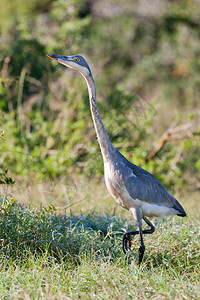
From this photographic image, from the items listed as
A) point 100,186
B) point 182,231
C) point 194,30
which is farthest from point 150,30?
point 182,231

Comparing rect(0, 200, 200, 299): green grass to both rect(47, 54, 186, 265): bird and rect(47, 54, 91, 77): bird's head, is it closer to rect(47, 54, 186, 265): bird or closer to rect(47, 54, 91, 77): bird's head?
rect(47, 54, 186, 265): bird

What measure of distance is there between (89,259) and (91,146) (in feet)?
11.5

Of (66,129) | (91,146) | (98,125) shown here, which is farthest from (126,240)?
(66,129)

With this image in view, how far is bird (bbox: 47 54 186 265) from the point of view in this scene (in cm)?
388

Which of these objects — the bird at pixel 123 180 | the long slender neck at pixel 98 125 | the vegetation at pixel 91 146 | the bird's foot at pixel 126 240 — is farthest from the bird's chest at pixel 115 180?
the vegetation at pixel 91 146

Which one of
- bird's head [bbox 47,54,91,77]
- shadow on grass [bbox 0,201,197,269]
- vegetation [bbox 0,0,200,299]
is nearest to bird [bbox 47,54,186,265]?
bird's head [bbox 47,54,91,77]

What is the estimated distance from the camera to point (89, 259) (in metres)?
3.81

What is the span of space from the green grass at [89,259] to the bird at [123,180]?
0.23 metres

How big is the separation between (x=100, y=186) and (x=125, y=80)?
25.0 ft

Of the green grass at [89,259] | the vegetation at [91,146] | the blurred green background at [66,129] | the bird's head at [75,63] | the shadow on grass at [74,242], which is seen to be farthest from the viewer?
the blurred green background at [66,129]

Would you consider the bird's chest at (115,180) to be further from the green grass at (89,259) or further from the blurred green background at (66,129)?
the blurred green background at (66,129)

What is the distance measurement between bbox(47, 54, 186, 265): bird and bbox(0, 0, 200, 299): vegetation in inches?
12.6

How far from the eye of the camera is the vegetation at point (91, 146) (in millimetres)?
3531

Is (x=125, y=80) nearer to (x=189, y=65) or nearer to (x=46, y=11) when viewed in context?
(x=189, y=65)
